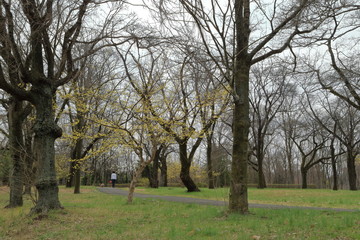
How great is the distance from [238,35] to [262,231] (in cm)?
537

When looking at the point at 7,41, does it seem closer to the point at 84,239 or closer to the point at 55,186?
the point at 55,186

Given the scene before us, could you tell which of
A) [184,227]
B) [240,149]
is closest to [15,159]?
[184,227]

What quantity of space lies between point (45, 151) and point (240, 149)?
5.61 m

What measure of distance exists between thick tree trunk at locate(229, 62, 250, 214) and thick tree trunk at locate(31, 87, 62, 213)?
515cm

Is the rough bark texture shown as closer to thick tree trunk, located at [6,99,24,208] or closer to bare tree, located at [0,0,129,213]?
bare tree, located at [0,0,129,213]

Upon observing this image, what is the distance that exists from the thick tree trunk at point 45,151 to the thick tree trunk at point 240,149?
5.15m

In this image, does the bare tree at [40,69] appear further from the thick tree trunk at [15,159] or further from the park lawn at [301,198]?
the park lawn at [301,198]

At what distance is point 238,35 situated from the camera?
816cm

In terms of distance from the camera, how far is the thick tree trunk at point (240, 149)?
7.37 m

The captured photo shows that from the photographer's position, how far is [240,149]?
760 cm

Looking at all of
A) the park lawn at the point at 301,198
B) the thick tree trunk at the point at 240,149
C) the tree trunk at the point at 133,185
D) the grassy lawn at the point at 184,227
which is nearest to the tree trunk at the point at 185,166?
the park lawn at the point at 301,198

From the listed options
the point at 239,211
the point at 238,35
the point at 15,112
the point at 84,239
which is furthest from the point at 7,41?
the point at 239,211

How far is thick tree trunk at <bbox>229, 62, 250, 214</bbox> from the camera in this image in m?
7.37

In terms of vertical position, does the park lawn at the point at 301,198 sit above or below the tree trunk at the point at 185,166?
below
